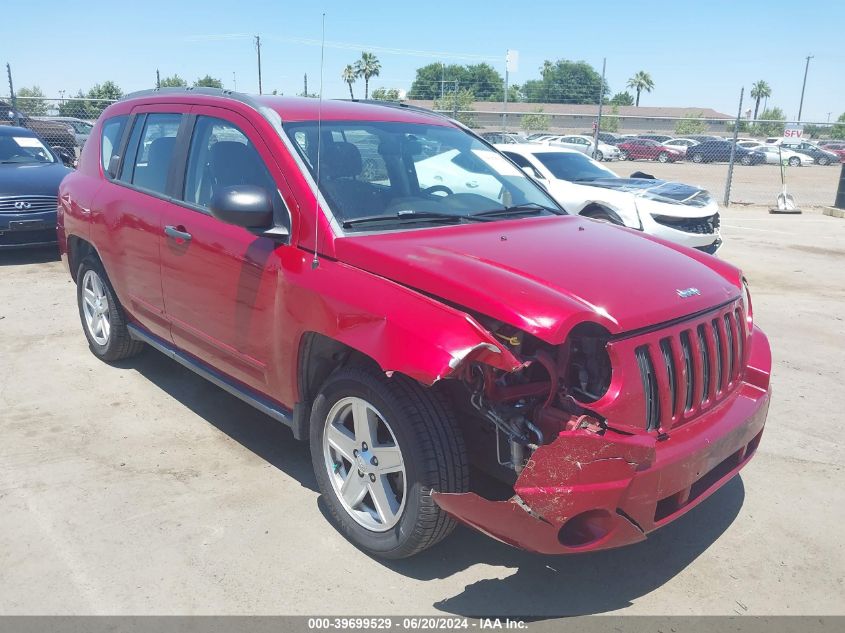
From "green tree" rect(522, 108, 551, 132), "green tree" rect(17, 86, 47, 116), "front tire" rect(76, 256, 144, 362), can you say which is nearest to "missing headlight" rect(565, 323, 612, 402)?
"front tire" rect(76, 256, 144, 362)

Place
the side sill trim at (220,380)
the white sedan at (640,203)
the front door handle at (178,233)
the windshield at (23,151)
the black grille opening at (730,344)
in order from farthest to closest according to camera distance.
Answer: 1. the windshield at (23,151)
2. the white sedan at (640,203)
3. the front door handle at (178,233)
4. the side sill trim at (220,380)
5. the black grille opening at (730,344)

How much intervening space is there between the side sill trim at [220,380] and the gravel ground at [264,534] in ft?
1.39

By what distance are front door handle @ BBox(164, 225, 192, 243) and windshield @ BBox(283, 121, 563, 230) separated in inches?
33.8

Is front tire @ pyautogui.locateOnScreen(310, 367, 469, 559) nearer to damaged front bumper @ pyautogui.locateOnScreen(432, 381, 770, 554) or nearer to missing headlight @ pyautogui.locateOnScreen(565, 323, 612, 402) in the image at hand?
damaged front bumper @ pyautogui.locateOnScreen(432, 381, 770, 554)

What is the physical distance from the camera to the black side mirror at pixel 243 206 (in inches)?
126

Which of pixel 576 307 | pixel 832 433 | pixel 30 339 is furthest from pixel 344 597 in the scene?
pixel 30 339

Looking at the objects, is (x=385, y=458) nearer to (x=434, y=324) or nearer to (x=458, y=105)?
(x=434, y=324)

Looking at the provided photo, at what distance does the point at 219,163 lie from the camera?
3.88m

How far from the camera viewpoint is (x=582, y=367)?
2736 mm

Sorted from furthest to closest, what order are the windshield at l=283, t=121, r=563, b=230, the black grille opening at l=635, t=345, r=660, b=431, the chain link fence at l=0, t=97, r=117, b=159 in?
the chain link fence at l=0, t=97, r=117, b=159 < the windshield at l=283, t=121, r=563, b=230 < the black grille opening at l=635, t=345, r=660, b=431

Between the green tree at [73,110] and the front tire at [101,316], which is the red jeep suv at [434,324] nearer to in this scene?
the front tire at [101,316]

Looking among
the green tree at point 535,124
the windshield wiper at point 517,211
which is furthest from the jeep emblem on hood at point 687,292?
the green tree at point 535,124

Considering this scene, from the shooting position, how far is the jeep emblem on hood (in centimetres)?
296

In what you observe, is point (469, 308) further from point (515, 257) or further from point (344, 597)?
point (344, 597)
